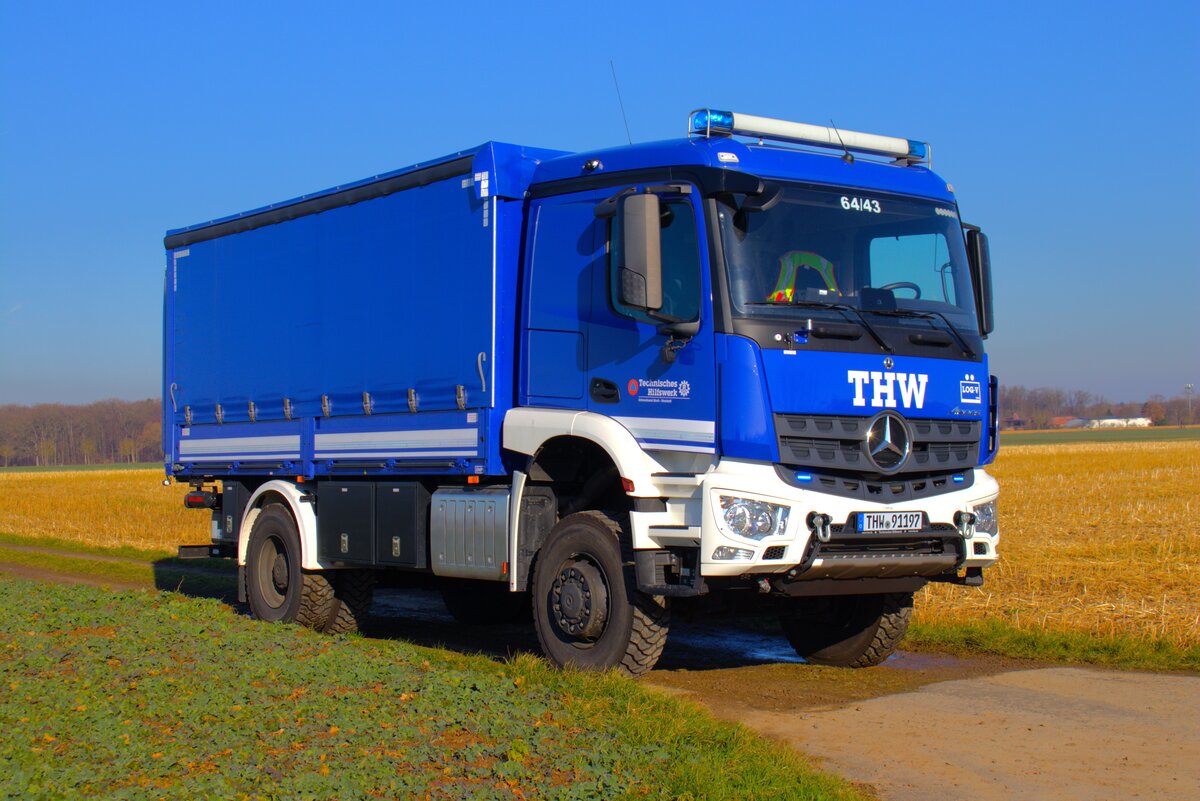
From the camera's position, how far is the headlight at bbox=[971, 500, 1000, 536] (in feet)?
30.2

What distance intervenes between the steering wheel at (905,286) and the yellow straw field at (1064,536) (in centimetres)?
368

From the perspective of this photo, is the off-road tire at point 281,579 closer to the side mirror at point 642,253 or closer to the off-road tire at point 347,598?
the off-road tire at point 347,598

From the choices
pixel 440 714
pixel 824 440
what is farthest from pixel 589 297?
pixel 440 714

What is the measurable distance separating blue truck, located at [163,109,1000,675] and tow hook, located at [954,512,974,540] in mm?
35

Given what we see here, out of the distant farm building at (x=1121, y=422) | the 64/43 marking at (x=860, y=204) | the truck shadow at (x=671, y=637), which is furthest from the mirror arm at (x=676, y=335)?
the distant farm building at (x=1121, y=422)

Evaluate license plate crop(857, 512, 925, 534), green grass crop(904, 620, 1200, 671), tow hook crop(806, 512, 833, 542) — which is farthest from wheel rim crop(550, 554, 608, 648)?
green grass crop(904, 620, 1200, 671)

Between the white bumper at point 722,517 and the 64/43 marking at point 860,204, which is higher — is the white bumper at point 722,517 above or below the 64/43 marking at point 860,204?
below

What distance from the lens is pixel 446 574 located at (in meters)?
10.6

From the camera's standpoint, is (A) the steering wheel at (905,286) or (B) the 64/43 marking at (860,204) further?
(B) the 64/43 marking at (860,204)

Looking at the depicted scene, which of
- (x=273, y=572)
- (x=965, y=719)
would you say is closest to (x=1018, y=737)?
(x=965, y=719)

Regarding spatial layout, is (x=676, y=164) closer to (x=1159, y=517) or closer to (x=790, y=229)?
(x=790, y=229)

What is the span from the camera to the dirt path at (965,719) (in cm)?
634

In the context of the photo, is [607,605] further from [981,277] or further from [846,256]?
[981,277]

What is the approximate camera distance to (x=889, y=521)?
8.62 m
